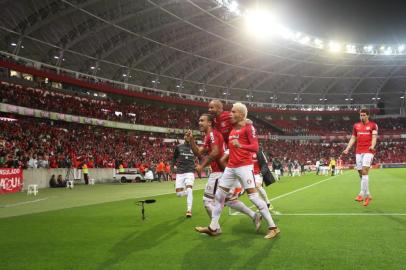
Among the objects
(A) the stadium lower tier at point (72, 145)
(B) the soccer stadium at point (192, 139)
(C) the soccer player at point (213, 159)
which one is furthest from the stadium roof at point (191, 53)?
(C) the soccer player at point (213, 159)

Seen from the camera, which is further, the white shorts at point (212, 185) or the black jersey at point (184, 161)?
the black jersey at point (184, 161)

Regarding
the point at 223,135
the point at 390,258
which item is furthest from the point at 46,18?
the point at 390,258

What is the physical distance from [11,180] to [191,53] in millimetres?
38630

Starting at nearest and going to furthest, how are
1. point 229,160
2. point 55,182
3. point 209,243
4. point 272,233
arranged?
point 209,243
point 272,233
point 229,160
point 55,182

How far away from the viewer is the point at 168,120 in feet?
197

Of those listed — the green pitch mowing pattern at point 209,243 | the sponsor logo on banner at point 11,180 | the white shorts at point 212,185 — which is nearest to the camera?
the green pitch mowing pattern at point 209,243

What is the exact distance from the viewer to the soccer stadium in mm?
6598

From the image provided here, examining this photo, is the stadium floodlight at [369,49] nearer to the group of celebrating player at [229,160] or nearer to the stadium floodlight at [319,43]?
the stadium floodlight at [319,43]

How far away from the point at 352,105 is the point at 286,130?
18066 mm

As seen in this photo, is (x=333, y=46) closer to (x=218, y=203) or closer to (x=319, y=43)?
(x=319, y=43)

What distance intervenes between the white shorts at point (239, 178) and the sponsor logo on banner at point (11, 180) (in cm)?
1870

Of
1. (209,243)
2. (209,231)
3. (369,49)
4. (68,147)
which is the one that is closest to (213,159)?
(209,231)

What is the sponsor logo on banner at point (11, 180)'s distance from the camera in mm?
22186

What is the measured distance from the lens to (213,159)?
299 inches
